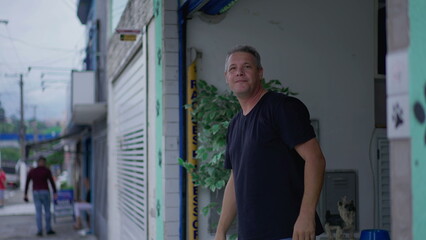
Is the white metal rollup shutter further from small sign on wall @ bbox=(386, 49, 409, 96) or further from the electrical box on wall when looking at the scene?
small sign on wall @ bbox=(386, 49, 409, 96)

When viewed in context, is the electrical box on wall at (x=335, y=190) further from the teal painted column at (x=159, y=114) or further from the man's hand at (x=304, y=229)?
the man's hand at (x=304, y=229)

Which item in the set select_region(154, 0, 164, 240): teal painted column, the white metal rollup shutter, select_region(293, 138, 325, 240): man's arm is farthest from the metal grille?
select_region(293, 138, 325, 240): man's arm

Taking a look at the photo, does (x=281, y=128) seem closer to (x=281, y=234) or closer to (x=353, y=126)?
(x=281, y=234)

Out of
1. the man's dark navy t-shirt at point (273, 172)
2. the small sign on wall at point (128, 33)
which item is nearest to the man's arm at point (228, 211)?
the man's dark navy t-shirt at point (273, 172)

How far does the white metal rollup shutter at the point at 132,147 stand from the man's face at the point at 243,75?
135 inches

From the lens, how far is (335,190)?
5.18 m

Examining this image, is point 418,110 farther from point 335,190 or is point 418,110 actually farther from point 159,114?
point 159,114

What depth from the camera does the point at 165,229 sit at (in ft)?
16.8

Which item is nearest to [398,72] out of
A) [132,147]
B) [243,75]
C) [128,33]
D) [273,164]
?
[273,164]

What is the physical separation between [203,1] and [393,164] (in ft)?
9.92

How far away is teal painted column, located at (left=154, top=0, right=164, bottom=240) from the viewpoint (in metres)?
5.31

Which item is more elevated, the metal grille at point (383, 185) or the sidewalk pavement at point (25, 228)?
the metal grille at point (383, 185)

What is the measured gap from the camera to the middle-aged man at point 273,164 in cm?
271

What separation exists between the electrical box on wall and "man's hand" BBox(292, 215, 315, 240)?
2.53 metres
